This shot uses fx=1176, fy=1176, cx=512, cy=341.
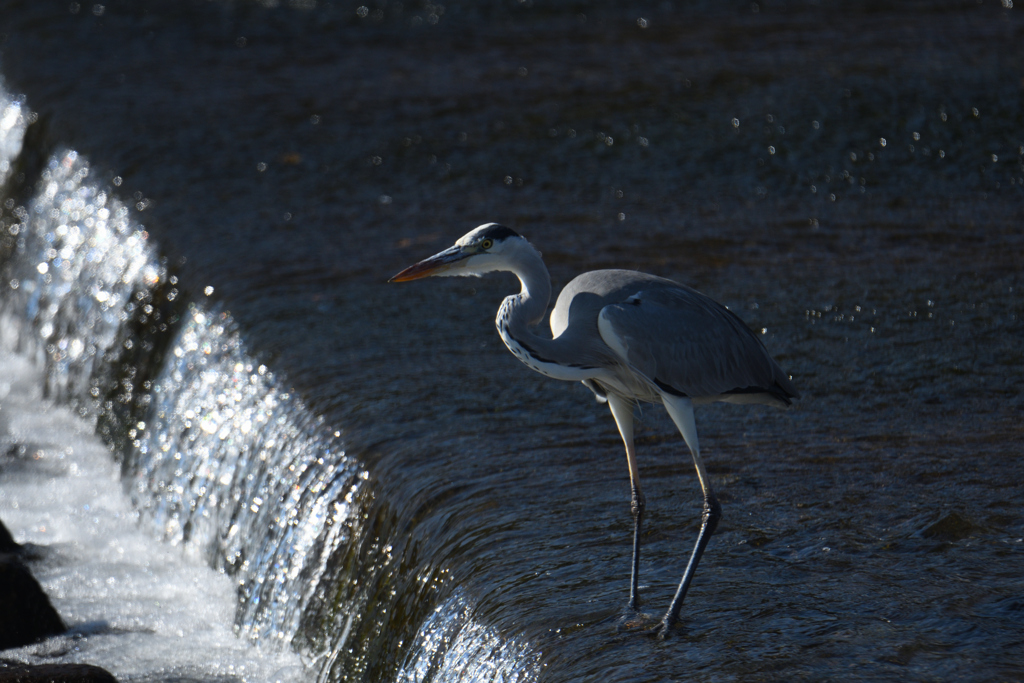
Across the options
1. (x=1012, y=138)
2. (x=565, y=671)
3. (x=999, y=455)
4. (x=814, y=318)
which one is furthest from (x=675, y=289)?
(x=1012, y=138)

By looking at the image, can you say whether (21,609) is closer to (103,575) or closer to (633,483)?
(103,575)

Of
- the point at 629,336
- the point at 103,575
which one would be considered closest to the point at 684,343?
the point at 629,336

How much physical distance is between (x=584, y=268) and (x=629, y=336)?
2995mm

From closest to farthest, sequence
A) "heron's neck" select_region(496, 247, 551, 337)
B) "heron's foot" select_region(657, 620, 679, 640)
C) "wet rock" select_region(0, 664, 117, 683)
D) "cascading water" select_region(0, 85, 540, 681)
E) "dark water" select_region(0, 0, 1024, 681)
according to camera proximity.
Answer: "heron's foot" select_region(657, 620, 679, 640) → "heron's neck" select_region(496, 247, 551, 337) → "dark water" select_region(0, 0, 1024, 681) → "wet rock" select_region(0, 664, 117, 683) → "cascading water" select_region(0, 85, 540, 681)

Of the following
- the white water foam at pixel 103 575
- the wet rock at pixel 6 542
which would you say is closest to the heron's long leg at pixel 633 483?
the white water foam at pixel 103 575

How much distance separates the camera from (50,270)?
29.0 feet

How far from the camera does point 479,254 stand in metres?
Answer: 3.74

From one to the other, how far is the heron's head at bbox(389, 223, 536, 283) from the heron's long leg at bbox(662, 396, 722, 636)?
27.0 inches

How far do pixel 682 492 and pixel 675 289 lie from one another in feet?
3.11

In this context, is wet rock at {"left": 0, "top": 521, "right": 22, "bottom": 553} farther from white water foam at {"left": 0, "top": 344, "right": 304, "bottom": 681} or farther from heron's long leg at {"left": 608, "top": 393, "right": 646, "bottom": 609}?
heron's long leg at {"left": 608, "top": 393, "right": 646, "bottom": 609}

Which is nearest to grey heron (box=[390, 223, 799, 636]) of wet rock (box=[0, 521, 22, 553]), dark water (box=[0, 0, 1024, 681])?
dark water (box=[0, 0, 1024, 681])

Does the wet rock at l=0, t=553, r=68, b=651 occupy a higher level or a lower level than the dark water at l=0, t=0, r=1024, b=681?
lower

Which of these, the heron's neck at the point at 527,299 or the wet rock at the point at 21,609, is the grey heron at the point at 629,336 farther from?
the wet rock at the point at 21,609

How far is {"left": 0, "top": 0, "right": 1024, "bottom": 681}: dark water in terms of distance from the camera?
3.77 metres
